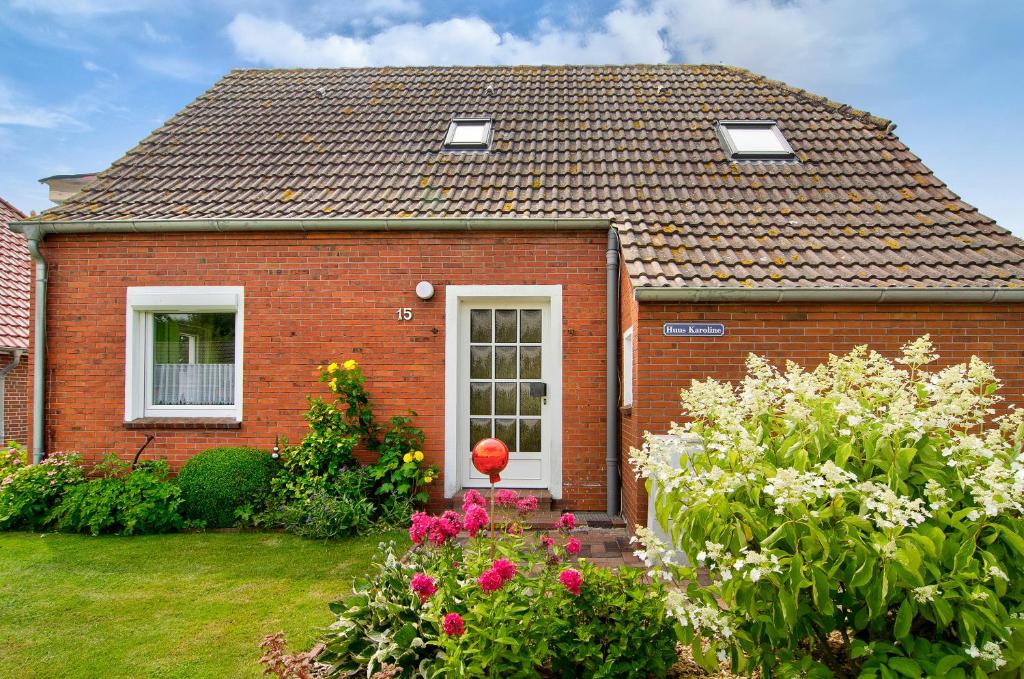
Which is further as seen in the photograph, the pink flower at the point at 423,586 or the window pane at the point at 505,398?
the window pane at the point at 505,398

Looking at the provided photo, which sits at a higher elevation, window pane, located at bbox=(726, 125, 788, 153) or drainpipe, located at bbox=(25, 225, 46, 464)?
window pane, located at bbox=(726, 125, 788, 153)

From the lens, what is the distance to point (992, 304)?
5.65 m

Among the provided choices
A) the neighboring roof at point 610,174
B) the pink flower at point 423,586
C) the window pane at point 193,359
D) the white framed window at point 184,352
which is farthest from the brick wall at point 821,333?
the window pane at point 193,359

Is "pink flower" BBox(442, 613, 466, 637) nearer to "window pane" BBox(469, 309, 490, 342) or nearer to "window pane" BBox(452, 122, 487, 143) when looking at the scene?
"window pane" BBox(469, 309, 490, 342)

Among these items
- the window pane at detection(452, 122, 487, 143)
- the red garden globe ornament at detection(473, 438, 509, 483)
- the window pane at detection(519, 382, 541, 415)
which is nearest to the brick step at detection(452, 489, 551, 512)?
the window pane at detection(519, 382, 541, 415)

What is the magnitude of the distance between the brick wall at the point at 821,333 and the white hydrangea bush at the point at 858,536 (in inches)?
108

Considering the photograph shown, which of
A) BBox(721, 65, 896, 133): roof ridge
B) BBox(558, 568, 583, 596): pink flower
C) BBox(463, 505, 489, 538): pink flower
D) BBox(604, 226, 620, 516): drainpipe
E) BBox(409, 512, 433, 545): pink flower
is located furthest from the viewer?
BBox(721, 65, 896, 133): roof ridge

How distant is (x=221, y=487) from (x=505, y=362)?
11.0 ft

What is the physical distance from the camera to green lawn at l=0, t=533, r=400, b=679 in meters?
3.44

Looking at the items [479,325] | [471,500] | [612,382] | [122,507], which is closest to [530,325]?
[479,325]

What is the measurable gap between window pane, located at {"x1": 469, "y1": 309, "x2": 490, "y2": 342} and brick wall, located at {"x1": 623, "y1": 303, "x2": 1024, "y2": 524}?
6.84ft

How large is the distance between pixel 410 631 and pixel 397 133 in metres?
7.24

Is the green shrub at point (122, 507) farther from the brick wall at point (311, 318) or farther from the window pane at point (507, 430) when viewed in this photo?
the window pane at point (507, 430)

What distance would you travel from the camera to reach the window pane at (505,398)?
6887mm
